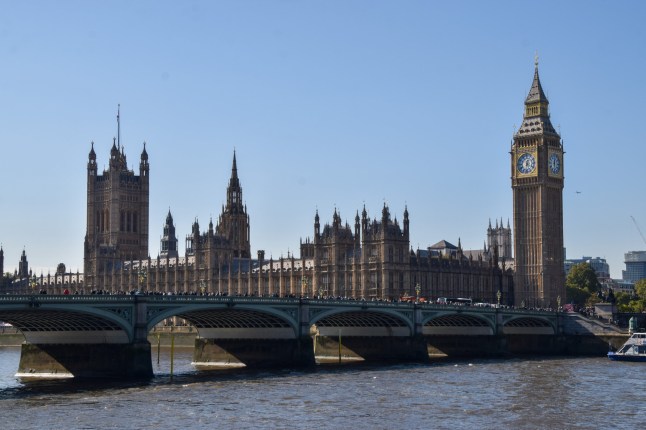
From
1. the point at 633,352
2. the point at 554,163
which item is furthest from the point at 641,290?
the point at 633,352

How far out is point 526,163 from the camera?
17788 cm

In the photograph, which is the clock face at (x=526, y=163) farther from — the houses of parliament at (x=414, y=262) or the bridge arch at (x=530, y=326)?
the bridge arch at (x=530, y=326)

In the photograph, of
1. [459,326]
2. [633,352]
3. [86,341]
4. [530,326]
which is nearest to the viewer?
[86,341]

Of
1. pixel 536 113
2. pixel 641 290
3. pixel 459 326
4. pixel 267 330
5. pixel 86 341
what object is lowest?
pixel 86 341

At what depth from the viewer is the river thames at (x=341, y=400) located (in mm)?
60188

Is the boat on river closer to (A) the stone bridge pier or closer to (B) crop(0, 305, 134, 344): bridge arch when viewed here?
(A) the stone bridge pier

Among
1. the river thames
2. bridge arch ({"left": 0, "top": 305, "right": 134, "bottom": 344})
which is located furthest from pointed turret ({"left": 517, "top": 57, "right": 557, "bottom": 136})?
bridge arch ({"left": 0, "top": 305, "right": 134, "bottom": 344})

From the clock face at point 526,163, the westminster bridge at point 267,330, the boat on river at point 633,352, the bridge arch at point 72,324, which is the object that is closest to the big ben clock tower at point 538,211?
the clock face at point 526,163

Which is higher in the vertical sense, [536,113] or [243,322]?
[536,113]

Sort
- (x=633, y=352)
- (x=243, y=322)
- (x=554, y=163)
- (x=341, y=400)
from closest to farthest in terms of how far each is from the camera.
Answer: (x=341, y=400) → (x=243, y=322) → (x=633, y=352) → (x=554, y=163)

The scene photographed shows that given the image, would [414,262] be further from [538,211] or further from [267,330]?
[267,330]

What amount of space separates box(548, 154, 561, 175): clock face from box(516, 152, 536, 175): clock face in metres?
2.71

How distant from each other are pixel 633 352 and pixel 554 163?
72.9 meters

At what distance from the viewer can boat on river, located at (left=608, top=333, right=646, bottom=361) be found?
354ft
